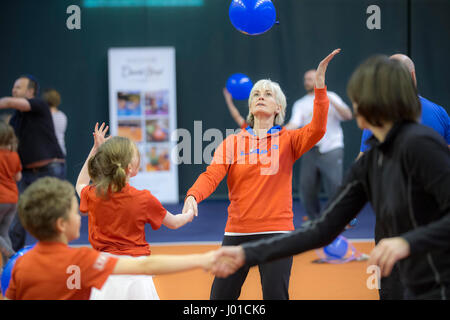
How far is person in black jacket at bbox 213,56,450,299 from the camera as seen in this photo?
146cm

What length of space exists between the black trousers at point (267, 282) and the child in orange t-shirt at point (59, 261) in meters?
0.95

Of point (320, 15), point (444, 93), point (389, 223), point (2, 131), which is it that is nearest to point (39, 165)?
point (2, 131)

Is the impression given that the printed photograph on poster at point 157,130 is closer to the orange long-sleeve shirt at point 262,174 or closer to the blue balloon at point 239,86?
the blue balloon at point 239,86

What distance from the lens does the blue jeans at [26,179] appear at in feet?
16.2

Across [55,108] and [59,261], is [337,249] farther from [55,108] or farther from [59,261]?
[55,108]

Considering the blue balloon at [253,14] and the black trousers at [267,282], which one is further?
the blue balloon at [253,14]

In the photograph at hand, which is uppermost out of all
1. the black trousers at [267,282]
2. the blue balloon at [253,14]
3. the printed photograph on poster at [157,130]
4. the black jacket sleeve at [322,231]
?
the blue balloon at [253,14]

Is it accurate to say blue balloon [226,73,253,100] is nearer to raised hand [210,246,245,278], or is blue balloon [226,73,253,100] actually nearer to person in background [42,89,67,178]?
person in background [42,89,67,178]

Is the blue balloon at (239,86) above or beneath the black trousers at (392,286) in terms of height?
above

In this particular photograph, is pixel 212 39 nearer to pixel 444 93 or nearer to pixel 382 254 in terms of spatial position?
pixel 444 93

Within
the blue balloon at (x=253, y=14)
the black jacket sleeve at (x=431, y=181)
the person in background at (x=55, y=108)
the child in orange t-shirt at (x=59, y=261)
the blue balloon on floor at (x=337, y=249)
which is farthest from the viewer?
the person in background at (x=55, y=108)

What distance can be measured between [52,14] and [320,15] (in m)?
4.63

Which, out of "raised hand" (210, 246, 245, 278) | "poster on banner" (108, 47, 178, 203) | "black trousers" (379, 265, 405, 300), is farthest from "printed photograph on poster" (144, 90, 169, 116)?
"raised hand" (210, 246, 245, 278)

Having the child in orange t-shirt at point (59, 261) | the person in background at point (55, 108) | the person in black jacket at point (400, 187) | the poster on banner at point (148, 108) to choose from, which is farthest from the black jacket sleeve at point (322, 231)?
the poster on banner at point (148, 108)
